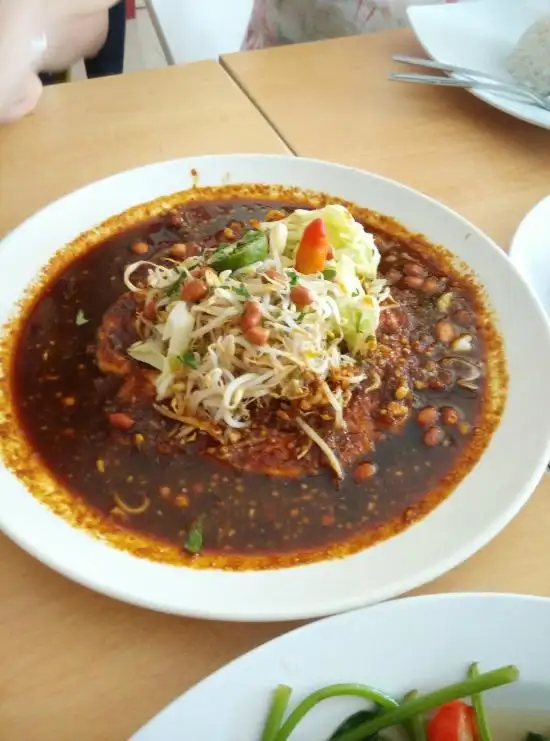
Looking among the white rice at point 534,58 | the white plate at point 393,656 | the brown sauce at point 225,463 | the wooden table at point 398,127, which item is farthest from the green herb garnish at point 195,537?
the white rice at point 534,58

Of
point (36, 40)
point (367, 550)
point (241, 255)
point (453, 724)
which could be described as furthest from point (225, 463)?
point (36, 40)

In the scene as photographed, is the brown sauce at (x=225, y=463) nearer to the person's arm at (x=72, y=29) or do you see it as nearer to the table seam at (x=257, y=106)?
the table seam at (x=257, y=106)

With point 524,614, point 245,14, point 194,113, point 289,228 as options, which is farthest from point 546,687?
point 245,14

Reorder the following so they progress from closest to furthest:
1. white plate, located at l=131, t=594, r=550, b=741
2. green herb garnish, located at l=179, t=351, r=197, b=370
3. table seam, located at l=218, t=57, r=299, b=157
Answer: white plate, located at l=131, t=594, r=550, b=741
green herb garnish, located at l=179, t=351, r=197, b=370
table seam, located at l=218, t=57, r=299, b=157

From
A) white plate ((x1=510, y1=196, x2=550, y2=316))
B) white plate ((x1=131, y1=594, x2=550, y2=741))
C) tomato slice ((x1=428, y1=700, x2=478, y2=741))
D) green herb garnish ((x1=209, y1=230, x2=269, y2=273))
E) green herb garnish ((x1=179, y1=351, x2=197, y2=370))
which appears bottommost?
tomato slice ((x1=428, y1=700, x2=478, y2=741))

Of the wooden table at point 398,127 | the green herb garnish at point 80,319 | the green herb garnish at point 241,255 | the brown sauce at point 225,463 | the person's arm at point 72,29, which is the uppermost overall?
the person's arm at point 72,29

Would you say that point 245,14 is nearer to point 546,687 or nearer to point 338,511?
point 338,511

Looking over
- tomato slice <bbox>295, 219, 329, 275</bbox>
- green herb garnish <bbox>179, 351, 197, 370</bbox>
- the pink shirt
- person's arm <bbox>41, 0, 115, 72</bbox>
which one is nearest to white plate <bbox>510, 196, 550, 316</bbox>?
tomato slice <bbox>295, 219, 329, 275</bbox>

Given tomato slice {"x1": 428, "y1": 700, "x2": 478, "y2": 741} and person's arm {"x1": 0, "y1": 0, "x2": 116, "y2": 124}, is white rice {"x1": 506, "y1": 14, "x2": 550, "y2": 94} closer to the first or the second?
person's arm {"x1": 0, "y1": 0, "x2": 116, "y2": 124}
